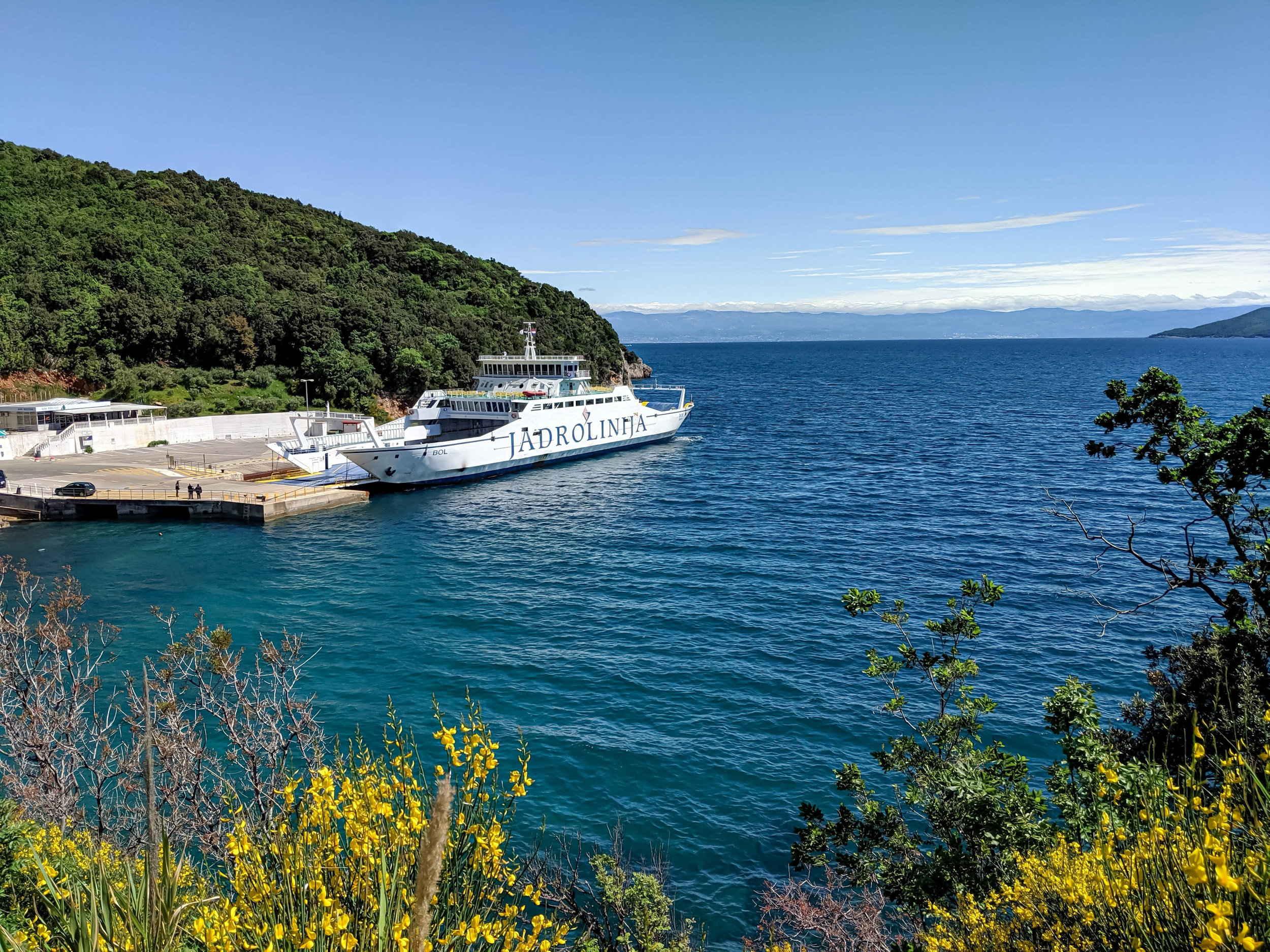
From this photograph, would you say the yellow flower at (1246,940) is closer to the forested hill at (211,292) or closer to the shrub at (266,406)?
the shrub at (266,406)

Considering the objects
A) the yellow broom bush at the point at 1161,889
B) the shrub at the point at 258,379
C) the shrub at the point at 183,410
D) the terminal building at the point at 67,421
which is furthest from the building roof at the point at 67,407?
the yellow broom bush at the point at 1161,889

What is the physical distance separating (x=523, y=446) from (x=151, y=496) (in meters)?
21.6

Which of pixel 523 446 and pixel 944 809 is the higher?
pixel 523 446

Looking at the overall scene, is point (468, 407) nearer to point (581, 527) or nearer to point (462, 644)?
point (581, 527)

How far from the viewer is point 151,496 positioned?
39.4 metres

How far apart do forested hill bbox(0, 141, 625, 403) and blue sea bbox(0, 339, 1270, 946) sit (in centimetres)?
3179

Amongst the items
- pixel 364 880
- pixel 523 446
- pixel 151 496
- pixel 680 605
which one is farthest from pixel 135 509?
pixel 364 880

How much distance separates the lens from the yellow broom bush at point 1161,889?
183 inches

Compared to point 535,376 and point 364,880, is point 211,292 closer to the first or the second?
point 535,376

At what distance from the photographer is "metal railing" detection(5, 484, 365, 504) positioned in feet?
127

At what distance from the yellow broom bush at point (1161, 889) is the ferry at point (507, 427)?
4283cm

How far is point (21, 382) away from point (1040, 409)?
3722 inches

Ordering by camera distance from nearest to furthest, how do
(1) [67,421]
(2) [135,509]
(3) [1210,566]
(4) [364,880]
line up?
(4) [364,880]
(3) [1210,566]
(2) [135,509]
(1) [67,421]

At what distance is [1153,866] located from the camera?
5.57 m
